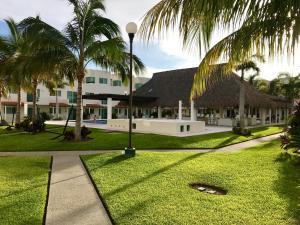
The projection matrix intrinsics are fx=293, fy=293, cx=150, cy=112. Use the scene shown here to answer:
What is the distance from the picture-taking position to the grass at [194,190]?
5.19 m

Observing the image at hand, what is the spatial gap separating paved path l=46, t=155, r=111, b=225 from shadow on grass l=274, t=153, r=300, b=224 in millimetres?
3467

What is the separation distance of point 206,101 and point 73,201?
25.1 meters

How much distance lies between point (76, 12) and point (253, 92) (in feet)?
71.8

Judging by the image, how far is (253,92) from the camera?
30.9 meters

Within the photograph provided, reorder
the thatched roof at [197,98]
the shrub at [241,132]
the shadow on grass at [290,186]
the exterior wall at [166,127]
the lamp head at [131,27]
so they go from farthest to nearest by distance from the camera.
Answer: the thatched roof at [197,98]
the shrub at [241,132]
the exterior wall at [166,127]
the lamp head at [131,27]
the shadow on grass at [290,186]

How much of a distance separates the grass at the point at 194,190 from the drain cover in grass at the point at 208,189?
17 cm

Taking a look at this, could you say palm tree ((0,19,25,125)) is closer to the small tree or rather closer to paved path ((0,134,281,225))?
paved path ((0,134,281,225))

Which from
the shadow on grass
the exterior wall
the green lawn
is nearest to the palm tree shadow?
the green lawn

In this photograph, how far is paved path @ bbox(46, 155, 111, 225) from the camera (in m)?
5.02

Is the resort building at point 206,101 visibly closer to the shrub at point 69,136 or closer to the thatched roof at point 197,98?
the thatched roof at point 197,98

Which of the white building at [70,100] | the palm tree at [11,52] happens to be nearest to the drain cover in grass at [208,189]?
the palm tree at [11,52]

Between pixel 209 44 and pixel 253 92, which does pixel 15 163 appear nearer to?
pixel 209 44

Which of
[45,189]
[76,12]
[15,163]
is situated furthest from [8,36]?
[45,189]

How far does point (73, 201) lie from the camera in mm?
5949
